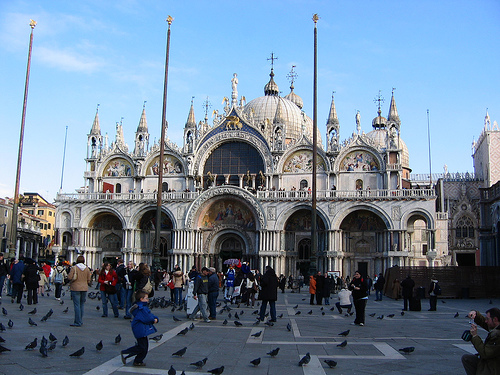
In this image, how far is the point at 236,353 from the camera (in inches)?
463

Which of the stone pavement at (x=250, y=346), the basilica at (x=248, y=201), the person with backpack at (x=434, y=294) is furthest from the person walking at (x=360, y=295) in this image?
the basilica at (x=248, y=201)

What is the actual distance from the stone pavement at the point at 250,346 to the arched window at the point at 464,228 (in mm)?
43992

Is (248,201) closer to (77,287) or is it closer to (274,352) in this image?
(77,287)

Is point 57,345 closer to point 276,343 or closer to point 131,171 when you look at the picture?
point 276,343

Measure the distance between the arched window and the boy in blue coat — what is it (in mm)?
55443

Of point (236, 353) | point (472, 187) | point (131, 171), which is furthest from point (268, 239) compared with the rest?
point (236, 353)

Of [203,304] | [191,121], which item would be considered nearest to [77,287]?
[203,304]

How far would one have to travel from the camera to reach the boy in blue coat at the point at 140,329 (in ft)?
33.2

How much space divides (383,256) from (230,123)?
1743 centimetres

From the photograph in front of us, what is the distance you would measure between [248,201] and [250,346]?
3368 centimetres

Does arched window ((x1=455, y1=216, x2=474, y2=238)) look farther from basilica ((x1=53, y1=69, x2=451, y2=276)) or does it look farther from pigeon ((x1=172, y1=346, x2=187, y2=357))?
pigeon ((x1=172, y1=346, x2=187, y2=357))

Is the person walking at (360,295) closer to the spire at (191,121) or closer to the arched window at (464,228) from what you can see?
the spire at (191,121)

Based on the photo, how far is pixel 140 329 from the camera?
1026cm

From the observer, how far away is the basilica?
147 ft
